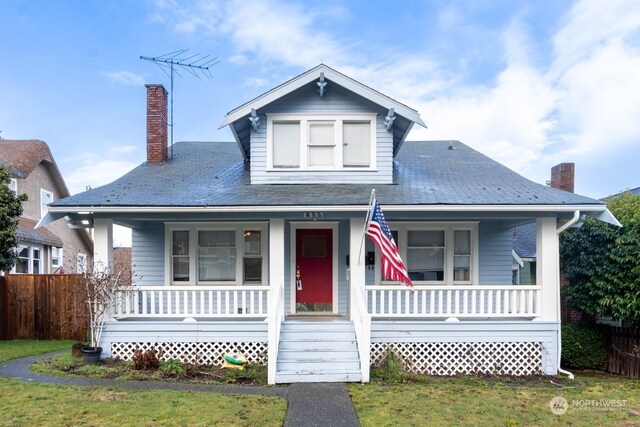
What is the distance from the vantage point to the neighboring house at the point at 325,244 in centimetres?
897

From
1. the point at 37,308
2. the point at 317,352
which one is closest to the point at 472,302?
the point at 317,352

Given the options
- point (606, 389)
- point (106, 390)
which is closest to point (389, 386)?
point (606, 389)

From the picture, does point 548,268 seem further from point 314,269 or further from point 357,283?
point 314,269

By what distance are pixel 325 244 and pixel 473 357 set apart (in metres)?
4.18

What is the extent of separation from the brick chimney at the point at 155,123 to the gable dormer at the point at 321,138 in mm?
2905

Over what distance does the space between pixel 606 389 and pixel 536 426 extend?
311 centimetres

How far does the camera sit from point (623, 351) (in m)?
10.1

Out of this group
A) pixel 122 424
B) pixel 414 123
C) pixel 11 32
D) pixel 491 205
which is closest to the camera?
pixel 122 424

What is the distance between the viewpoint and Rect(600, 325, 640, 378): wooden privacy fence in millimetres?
9703

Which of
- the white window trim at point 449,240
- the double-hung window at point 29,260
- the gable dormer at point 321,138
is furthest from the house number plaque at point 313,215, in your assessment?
the double-hung window at point 29,260

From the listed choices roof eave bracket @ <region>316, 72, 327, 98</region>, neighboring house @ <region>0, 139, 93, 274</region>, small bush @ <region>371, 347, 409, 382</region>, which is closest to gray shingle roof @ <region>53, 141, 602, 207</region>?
roof eave bracket @ <region>316, 72, 327, 98</region>

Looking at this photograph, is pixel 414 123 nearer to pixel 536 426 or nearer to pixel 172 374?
pixel 536 426

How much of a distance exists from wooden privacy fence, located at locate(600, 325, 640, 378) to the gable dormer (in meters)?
6.40

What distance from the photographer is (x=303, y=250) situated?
430 inches
